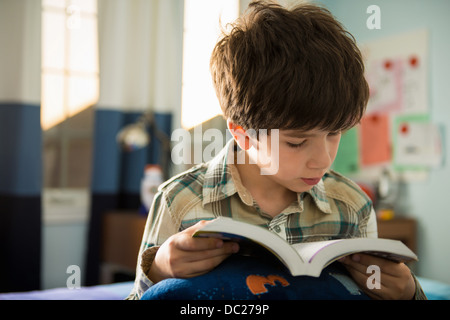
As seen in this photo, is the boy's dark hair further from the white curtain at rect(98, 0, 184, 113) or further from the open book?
the white curtain at rect(98, 0, 184, 113)

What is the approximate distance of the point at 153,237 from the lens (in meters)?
0.92

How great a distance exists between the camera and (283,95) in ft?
2.80

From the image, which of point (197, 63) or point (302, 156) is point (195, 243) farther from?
point (197, 63)

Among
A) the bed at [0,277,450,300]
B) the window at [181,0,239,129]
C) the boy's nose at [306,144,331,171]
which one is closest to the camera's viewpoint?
the boy's nose at [306,144,331,171]

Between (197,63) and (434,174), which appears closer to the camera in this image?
(434,174)

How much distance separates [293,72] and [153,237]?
38 centimetres

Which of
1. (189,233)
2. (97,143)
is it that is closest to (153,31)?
(97,143)

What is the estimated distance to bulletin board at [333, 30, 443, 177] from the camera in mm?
2529

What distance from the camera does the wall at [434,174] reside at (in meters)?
2.42

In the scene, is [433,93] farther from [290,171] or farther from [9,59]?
[9,59]

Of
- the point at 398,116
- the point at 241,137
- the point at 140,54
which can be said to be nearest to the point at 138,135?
the point at 140,54

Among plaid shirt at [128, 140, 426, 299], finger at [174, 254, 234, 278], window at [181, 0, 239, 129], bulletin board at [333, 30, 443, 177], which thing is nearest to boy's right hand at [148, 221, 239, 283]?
finger at [174, 254, 234, 278]

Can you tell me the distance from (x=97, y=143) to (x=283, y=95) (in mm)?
1866

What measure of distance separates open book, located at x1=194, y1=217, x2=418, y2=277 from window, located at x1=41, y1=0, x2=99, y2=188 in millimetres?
2051
